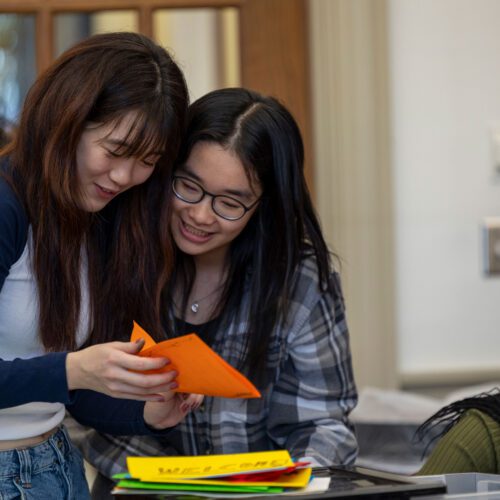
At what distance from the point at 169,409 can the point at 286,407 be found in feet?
1.18

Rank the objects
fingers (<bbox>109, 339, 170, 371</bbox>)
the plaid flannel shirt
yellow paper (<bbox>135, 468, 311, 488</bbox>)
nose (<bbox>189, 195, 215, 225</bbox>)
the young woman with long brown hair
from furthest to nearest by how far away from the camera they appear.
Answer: the plaid flannel shirt < nose (<bbox>189, 195, 215, 225</bbox>) < the young woman with long brown hair < fingers (<bbox>109, 339, 170, 371</bbox>) < yellow paper (<bbox>135, 468, 311, 488</bbox>)

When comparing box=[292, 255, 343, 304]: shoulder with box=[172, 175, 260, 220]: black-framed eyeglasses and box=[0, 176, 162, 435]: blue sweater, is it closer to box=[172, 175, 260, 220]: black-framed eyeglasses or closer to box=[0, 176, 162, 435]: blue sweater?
box=[172, 175, 260, 220]: black-framed eyeglasses

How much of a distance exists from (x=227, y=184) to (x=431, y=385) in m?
1.38

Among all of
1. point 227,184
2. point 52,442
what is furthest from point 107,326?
point 227,184

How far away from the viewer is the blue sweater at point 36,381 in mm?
1202

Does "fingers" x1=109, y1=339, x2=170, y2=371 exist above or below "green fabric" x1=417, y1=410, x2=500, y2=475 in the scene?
above

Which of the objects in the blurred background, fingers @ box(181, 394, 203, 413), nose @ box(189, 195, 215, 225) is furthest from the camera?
the blurred background

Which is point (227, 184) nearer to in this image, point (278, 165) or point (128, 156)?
point (278, 165)

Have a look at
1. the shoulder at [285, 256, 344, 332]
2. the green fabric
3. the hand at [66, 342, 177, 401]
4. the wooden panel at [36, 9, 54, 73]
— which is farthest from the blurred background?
the hand at [66, 342, 177, 401]

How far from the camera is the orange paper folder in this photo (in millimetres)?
1079

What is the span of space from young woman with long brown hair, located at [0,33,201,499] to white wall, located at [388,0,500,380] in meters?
1.40

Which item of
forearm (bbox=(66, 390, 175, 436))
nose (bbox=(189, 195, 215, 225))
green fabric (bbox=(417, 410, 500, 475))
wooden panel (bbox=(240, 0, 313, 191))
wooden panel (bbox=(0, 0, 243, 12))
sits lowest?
green fabric (bbox=(417, 410, 500, 475))

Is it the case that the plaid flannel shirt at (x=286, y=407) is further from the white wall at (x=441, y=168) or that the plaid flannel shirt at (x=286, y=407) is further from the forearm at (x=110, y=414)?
the white wall at (x=441, y=168)

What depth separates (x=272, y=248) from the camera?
1717 millimetres
